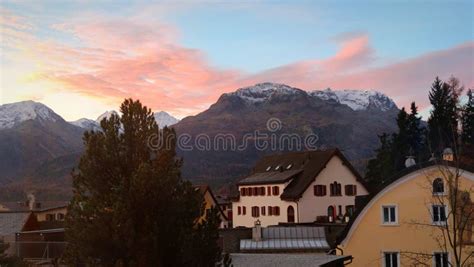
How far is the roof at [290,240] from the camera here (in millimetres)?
34844

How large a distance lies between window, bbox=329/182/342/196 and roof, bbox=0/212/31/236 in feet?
95.3

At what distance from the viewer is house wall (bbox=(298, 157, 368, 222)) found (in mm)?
58719

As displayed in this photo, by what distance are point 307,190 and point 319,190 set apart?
5.65 ft

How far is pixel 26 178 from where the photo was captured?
176 m

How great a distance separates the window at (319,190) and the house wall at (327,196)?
284 millimetres

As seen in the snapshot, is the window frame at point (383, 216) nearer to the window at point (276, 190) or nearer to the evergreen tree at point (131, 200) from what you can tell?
the evergreen tree at point (131, 200)

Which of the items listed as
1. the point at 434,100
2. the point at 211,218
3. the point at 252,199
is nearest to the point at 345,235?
the point at 211,218

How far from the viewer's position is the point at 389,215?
98.6 ft

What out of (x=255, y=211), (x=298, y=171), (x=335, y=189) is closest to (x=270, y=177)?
(x=255, y=211)

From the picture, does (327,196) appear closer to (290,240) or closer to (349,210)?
(349,210)

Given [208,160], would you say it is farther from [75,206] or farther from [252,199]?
[75,206]

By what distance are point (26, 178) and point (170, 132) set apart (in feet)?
564

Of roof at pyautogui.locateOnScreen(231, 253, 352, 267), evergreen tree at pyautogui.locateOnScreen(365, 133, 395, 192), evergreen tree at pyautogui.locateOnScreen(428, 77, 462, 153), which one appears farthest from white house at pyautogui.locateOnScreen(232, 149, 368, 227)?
roof at pyautogui.locateOnScreen(231, 253, 352, 267)

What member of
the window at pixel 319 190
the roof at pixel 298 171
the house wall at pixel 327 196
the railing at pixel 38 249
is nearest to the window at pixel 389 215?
the railing at pixel 38 249
